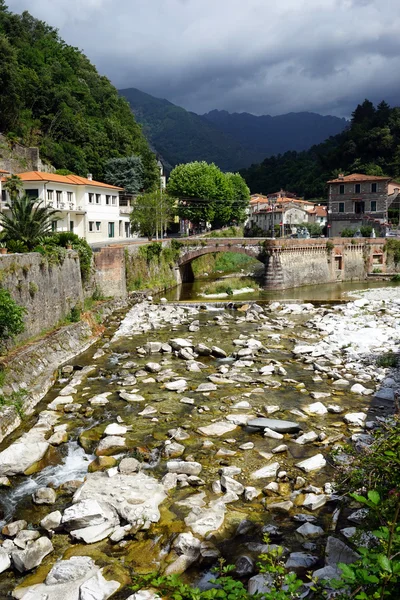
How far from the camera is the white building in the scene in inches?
1735

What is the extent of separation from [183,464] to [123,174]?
207 ft

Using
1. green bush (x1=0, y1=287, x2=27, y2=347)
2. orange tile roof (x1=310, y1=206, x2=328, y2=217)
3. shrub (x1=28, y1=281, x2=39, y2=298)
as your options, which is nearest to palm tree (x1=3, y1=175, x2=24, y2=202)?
shrub (x1=28, y1=281, x2=39, y2=298)

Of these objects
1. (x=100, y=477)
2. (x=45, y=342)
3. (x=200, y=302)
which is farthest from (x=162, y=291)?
(x=100, y=477)

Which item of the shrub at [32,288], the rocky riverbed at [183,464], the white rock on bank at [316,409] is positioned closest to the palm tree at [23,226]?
the shrub at [32,288]

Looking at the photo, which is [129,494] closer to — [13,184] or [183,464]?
[183,464]

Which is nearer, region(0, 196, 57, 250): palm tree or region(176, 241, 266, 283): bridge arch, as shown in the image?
region(0, 196, 57, 250): palm tree

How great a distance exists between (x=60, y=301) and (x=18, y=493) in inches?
543

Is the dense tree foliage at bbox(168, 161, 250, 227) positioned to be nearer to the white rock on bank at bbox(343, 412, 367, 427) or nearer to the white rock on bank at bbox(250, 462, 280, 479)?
the white rock on bank at bbox(343, 412, 367, 427)

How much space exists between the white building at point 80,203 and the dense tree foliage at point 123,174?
10003mm

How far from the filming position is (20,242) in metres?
22.5

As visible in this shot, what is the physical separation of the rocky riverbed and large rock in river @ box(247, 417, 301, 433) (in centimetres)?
5

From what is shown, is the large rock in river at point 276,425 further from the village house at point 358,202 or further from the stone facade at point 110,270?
the village house at point 358,202

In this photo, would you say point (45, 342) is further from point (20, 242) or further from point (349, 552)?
point (349, 552)

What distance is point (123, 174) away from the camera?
69.9 meters
